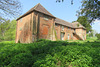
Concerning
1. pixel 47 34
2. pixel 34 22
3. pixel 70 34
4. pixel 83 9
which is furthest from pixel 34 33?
pixel 70 34

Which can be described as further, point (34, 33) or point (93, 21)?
point (34, 33)

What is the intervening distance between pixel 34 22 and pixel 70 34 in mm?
20135

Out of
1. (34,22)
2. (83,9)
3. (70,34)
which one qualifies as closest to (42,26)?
(34,22)

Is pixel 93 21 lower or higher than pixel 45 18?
lower

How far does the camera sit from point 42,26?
1605 cm

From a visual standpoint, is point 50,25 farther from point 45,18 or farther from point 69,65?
point 69,65

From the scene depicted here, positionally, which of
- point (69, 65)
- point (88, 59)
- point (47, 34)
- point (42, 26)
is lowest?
point (69, 65)

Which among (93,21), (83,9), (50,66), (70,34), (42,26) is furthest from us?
(70,34)

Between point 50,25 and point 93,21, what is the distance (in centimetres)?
1011

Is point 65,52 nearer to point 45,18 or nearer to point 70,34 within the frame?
point 45,18

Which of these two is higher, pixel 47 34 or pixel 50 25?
pixel 50 25

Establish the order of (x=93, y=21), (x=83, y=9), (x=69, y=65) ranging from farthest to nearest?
(x=93, y=21), (x=83, y=9), (x=69, y=65)

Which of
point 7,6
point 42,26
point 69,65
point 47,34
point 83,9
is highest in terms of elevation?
point 7,6

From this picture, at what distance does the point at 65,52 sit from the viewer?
174 inches
